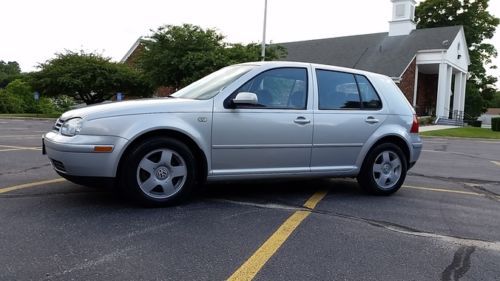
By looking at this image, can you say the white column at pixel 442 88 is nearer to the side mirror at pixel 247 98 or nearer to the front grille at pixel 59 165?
the side mirror at pixel 247 98

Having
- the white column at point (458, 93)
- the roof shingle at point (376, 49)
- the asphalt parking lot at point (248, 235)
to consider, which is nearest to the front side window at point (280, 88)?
the asphalt parking lot at point (248, 235)

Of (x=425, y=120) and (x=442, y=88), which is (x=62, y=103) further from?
(x=442, y=88)

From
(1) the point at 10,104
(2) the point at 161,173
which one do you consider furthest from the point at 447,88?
(1) the point at 10,104

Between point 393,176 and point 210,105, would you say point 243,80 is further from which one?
point 393,176

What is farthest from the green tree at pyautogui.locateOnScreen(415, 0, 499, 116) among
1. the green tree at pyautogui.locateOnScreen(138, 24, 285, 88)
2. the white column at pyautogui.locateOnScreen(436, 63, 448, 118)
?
the green tree at pyautogui.locateOnScreen(138, 24, 285, 88)

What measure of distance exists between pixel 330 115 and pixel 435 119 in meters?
33.8

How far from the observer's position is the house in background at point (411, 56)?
35312mm

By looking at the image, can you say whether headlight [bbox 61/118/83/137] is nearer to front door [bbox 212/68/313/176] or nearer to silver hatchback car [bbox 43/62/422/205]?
silver hatchback car [bbox 43/62/422/205]

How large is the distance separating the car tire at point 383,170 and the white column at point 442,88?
105 ft

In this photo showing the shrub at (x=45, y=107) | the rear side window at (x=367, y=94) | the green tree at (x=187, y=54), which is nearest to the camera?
the rear side window at (x=367, y=94)

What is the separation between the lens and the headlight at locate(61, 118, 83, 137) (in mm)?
4707

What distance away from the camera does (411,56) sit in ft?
116

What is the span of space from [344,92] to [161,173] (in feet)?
8.33

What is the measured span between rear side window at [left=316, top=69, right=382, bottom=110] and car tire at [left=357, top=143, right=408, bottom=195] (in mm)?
592
